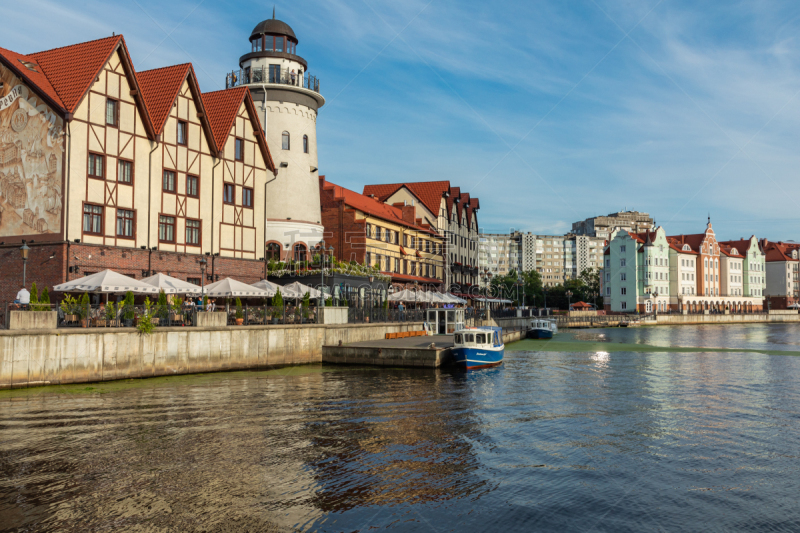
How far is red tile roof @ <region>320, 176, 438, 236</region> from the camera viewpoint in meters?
A: 66.8

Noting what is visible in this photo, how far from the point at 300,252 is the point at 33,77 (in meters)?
24.0

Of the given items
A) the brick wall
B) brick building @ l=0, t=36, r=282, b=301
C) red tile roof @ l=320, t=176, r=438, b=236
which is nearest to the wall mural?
brick building @ l=0, t=36, r=282, b=301

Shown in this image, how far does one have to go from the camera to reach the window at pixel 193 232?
4369 cm

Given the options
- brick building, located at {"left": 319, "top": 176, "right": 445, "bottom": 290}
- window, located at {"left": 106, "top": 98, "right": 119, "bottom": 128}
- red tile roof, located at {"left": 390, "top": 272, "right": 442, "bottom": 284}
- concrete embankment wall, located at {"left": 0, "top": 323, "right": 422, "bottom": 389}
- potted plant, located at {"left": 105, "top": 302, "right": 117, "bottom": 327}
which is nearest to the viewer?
concrete embankment wall, located at {"left": 0, "top": 323, "right": 422, "bottom": 389}

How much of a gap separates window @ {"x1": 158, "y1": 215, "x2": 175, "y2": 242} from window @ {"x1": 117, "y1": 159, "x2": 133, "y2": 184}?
3073 mm

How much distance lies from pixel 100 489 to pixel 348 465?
5.70 meters

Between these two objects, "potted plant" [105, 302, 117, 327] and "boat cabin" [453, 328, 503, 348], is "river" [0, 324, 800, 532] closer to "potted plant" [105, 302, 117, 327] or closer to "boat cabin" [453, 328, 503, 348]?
"potted plant" [105, 302, 117, 327]

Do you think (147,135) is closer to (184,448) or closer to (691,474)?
(184,448)

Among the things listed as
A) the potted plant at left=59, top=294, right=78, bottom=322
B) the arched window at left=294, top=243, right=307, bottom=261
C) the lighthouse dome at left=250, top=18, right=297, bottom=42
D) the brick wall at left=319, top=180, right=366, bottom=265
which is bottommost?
the potted plant at left=59, top=294, right=78, bottom=322

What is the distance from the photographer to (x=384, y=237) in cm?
7125

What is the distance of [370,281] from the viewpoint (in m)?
59.2

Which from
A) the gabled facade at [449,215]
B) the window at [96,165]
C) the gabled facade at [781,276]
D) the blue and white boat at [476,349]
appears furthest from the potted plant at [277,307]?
the gabled facade at [781,276]

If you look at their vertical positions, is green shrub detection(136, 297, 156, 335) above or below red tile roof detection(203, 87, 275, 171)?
below

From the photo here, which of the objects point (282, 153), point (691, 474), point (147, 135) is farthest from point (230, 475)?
point (282, 153)
